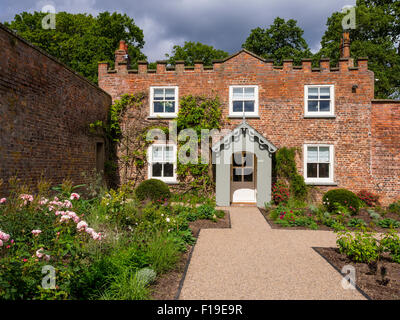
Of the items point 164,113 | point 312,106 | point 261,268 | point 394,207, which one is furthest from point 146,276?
point 394,207

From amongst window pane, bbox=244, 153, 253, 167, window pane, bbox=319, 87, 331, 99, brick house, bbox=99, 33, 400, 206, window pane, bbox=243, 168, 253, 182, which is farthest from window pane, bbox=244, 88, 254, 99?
window pane, bbox=243, 168, 253, 182

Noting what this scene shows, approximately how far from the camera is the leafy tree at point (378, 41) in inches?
912

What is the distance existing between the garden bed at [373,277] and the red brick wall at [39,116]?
8172mm

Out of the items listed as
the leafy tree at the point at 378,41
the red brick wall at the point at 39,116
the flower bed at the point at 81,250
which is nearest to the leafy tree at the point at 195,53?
the leafy tree at the point at 378,41

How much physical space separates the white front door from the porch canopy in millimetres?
897

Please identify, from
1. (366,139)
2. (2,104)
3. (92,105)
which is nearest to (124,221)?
(2,104)

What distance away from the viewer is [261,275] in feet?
15.5

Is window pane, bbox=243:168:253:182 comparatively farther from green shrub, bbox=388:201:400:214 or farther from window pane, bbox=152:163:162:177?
green shrub, bbox=388:201:400:214

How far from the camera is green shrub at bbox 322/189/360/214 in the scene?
10.6m

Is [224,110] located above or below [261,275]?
above

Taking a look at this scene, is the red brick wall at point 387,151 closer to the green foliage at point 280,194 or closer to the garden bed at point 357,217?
the garden bed at point 357,217
